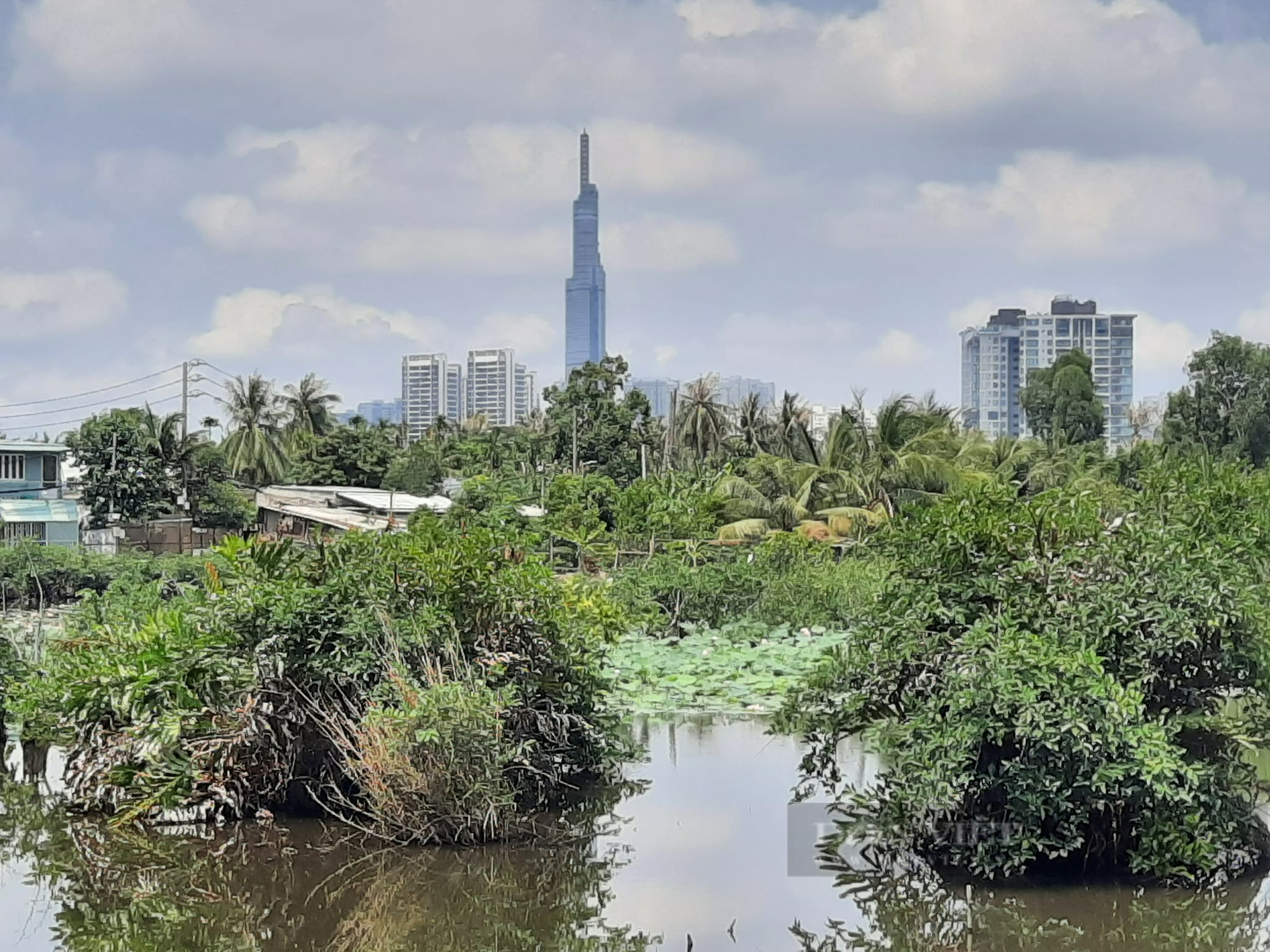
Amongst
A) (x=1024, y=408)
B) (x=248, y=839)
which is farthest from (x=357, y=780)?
(x=1024, y=408)

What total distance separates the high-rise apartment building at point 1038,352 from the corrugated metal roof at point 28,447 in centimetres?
6549

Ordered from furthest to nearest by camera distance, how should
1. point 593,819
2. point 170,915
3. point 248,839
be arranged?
point 593,819 < point 248,839 < point 170,915

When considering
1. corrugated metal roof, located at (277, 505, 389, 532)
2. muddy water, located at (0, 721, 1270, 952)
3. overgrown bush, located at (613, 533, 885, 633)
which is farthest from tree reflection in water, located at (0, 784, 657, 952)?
corrugated metal roof, located at (277, 505, 389, 532)

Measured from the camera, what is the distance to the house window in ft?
94.4

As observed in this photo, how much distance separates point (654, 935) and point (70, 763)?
4150 mm

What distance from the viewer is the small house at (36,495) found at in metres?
30.0

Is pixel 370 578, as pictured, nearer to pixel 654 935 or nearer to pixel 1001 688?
pixel 654 935

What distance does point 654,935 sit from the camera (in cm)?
679

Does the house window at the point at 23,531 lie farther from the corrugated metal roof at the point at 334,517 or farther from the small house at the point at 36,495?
the corrugated metal roof at the point at 334,517

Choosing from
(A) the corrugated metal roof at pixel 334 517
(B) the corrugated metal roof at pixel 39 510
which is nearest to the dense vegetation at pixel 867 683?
(A) the corrugated metal roof at pixel 334 517

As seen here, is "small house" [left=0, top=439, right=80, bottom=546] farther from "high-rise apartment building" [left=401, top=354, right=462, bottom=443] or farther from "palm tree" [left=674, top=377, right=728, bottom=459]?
"high-rise apartment building" [left=401, top=354, right=462, bottom=443]

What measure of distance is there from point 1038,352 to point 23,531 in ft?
255

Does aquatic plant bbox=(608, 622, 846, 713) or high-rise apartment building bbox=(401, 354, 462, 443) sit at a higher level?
high-rise apartment building bbox=(401, 354, 462, 443)

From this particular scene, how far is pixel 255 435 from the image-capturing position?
43094mm
